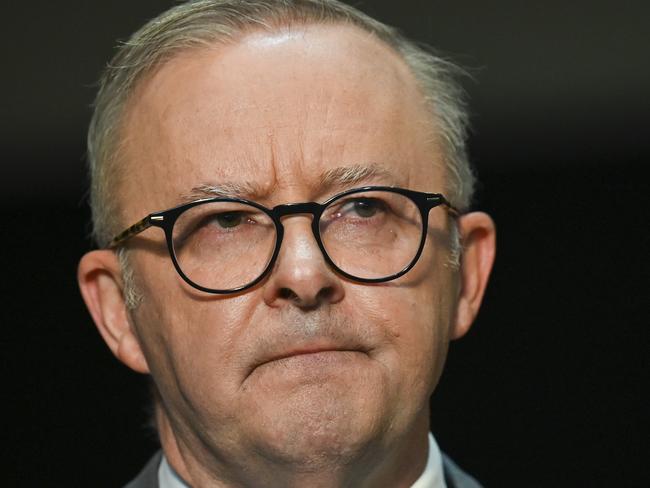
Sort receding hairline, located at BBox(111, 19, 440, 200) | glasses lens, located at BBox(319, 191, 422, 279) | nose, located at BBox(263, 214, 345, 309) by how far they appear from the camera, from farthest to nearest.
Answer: receding hairline, located at BBox(111, 19, 440, 200)
glasses lens, located at BBox(319, 191, 422, 279)
nose, located at BBox(263, 214, 345, 309)

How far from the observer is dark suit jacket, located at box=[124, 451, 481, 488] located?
3025 millimetres

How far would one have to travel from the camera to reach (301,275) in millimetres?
2533

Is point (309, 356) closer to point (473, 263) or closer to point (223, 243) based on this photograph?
point (223, 243)

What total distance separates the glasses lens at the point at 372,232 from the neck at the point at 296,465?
0.36 meters

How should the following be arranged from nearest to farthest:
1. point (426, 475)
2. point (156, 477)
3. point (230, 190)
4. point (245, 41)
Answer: point (230, 190) < point (245, 41) < point (426, 475) < point (156, 477)

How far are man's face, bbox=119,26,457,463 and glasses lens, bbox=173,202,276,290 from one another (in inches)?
1.4

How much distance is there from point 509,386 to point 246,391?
194 centimetres

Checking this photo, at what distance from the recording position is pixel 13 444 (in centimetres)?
439

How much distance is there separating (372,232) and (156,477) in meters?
0.82

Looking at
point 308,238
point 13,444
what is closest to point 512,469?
point 13,444

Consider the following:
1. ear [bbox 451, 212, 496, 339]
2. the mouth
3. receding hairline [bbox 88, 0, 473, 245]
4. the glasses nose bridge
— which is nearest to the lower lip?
the mouth

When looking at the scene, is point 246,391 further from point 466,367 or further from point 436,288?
point 466,367

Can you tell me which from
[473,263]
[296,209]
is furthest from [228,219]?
[473,263]

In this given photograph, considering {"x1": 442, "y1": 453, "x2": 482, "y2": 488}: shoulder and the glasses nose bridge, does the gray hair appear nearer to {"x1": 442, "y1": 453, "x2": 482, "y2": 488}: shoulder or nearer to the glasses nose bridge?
the glasses nose bridge
